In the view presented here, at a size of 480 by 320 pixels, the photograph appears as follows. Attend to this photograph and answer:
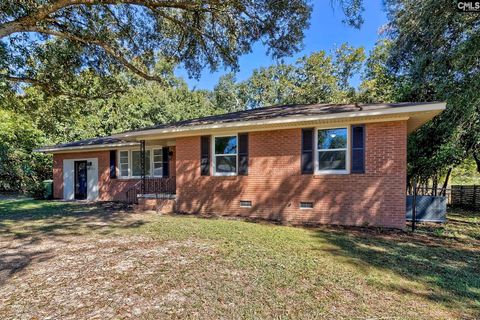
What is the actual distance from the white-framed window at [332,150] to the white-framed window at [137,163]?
7.92 meters

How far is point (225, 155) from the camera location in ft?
33.3

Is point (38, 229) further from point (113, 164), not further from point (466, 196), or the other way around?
point (466, 196)

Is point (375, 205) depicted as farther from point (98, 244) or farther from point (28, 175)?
point (28, 175)

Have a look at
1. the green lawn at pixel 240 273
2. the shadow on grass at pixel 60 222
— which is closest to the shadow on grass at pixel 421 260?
the green lawn at pixel 240 273

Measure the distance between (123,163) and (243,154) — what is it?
26.3 feet

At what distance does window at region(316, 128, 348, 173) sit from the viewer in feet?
27.3

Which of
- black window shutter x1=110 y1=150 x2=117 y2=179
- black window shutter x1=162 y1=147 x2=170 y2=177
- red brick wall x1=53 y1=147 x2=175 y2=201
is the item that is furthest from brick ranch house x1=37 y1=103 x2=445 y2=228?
black window shutter x1=110 y1=150 x2=117 y2=179

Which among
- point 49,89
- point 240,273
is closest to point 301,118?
point 240,273

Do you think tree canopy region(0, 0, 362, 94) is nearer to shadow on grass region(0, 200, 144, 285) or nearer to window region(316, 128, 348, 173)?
window region(316, 128, 348, 173)

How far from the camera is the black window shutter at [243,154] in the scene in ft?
31.9

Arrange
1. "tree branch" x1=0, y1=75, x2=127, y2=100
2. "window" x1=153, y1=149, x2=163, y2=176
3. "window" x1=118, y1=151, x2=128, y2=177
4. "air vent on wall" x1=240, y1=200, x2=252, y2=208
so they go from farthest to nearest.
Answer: "window" x1=118, y1=151, x2=128, y2=177 < "window" x1=153, y1=149, x2=163, y2=176 < "air vent on wall" x1=240, y1=200, x2=252, y2=208 < "tree branch" x1=0, y1=75, x2=127, y2=100

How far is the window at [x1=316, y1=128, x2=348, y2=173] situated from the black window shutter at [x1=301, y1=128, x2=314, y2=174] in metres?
0.21

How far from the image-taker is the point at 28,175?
1997 cm

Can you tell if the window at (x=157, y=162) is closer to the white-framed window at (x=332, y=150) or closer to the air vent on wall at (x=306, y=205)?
the air vent on wall at (x=306, y=205)
